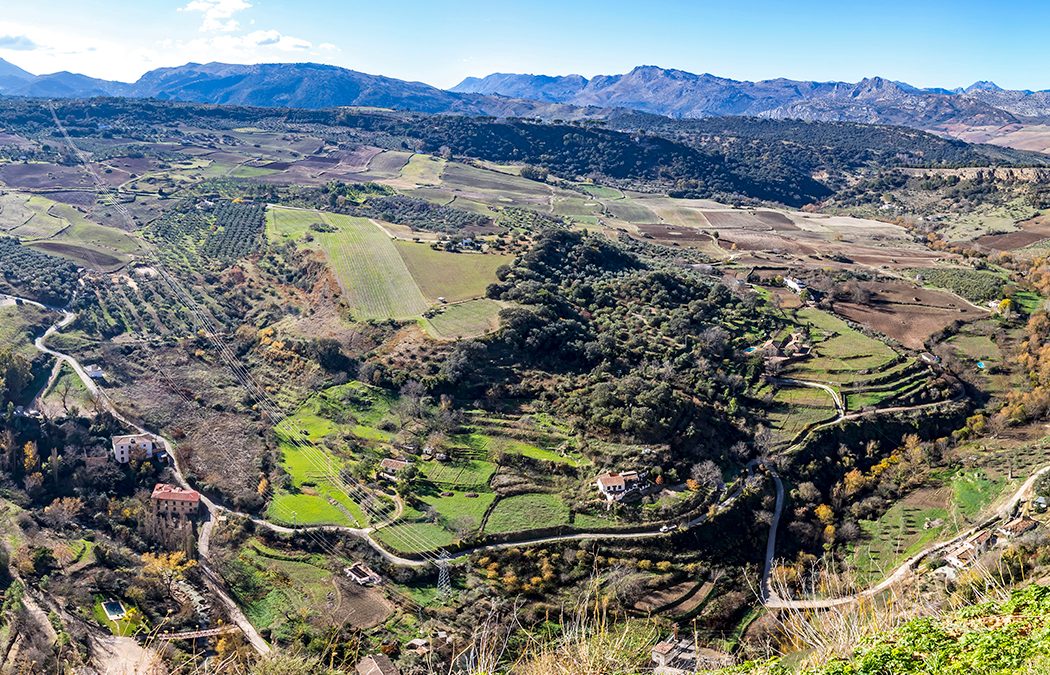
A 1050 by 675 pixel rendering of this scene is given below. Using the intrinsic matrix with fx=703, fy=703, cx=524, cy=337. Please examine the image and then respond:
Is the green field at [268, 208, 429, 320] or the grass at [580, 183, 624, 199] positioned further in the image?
the grass at [580, 183, 624, 199]

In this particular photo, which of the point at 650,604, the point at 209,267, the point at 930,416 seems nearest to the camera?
the point at 650,604

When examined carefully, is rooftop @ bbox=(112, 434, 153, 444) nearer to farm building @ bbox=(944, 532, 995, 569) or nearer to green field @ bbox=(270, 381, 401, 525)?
green field @ bbox=(270, 381, 401, 525)

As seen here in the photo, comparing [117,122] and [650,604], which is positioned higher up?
[117,122]

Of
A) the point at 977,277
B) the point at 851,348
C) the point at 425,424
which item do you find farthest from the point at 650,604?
the point at 977,277

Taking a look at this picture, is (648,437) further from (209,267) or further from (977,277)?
(977,277)

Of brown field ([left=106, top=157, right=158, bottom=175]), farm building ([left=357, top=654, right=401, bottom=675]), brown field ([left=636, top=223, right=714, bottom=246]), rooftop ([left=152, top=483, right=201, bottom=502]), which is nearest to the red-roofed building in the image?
rooftop ([left=152, top=483, right=201, bottom=502])

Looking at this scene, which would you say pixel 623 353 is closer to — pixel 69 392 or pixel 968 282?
pixel 69 392

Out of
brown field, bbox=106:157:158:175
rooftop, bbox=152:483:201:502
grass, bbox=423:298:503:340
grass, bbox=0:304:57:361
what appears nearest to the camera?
rooftop, bbox=152:483:201:502
